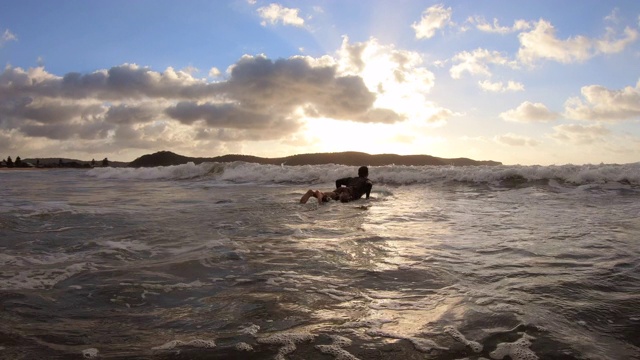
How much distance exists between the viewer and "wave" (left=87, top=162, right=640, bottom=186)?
13.4m

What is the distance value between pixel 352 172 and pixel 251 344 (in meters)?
19.1

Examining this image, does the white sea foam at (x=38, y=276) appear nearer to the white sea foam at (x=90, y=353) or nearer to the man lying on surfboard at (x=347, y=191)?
the white sea foam at (x=90, y=353)

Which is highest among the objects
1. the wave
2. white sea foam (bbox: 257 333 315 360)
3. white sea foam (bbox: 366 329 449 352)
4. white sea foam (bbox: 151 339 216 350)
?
the wave

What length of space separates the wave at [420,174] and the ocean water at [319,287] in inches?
273

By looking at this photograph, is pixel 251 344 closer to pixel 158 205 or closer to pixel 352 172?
pixel 158 205

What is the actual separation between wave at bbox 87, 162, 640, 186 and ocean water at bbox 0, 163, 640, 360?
6.95m

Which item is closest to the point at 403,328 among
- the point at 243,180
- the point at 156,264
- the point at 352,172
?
the point at 156,264

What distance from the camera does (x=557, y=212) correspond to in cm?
794

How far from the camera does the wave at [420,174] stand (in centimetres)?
1339

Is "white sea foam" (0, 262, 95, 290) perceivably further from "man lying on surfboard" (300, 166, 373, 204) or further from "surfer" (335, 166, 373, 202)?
"surfer" (335, 166, 373, 202)

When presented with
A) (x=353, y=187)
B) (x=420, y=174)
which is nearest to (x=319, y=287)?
(x=353, y=187)

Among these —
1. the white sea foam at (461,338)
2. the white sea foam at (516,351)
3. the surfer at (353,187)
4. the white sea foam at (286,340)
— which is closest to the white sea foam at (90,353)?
the white sea foam at (286,340)

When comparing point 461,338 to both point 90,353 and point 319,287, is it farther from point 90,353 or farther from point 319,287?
point 90,353


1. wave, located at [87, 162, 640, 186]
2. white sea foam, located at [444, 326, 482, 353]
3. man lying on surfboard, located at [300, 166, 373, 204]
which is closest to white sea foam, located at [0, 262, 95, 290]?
white sea foam, located at [444, 326, 482, 353]
